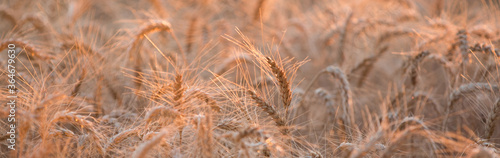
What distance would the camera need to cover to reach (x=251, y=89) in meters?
1.39

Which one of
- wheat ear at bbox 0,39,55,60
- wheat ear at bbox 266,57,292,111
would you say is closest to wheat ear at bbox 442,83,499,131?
wheat ear at bbox 266,57,292,111

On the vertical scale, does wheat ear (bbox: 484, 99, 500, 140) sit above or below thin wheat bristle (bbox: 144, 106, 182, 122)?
below

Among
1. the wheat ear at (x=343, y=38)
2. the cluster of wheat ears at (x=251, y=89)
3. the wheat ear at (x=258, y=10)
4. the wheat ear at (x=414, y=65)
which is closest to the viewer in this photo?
the cluster of wheat ears at (x=251, y=89)

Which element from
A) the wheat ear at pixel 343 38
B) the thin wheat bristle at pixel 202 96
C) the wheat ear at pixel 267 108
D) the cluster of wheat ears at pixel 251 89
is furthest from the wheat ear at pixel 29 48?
the wheat ear at pixel 343 38

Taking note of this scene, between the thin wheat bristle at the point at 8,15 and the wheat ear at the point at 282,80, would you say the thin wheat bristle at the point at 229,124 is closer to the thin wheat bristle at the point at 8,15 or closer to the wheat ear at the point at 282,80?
the wheat ear at the point at 282,80

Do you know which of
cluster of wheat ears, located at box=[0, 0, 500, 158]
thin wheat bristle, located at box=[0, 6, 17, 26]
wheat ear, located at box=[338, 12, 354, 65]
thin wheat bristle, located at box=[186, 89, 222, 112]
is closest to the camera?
cluster of wheat ears, located at box=[0, 0, 500, 158]

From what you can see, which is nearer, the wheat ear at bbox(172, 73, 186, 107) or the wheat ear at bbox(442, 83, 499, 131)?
the wheat ear at bbox(172, 73, 186, 107)

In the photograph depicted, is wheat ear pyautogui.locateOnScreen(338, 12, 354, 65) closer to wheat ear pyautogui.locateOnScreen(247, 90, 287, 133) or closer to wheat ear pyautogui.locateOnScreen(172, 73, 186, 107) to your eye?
wheat ear pyautogui.locateOnScreen(247, 90, 287, 133)

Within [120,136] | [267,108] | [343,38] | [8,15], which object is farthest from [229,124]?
[8,15]

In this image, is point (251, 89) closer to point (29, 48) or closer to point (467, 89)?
point (467, 89)

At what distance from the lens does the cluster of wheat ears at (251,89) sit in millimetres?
1282

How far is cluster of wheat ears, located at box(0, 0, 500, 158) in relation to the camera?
50.5 inches

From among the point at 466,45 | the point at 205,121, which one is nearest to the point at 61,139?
the point at 205,121

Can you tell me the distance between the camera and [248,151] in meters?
1.10
